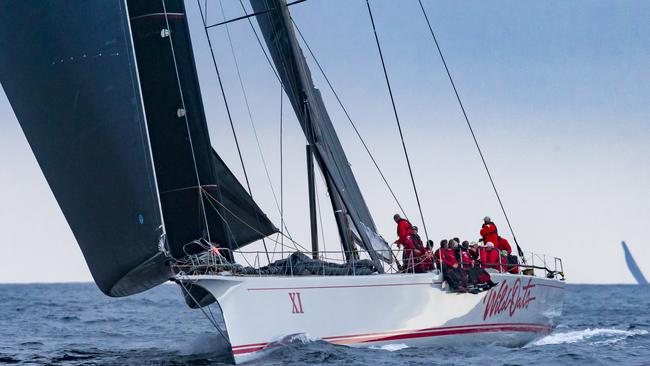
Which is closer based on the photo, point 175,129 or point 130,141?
point 130,141

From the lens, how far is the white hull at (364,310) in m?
13.7

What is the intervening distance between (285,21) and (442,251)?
4585 millimetres

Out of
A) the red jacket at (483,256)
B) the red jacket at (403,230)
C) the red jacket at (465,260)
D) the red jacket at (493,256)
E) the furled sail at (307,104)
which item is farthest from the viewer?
the red jacket at (493,256)

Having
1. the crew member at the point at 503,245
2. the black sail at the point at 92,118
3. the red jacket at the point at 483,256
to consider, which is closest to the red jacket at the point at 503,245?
the crew member at the point at 503,245

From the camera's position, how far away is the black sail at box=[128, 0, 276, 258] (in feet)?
48.3

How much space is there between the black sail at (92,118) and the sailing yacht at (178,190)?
2 centimetres

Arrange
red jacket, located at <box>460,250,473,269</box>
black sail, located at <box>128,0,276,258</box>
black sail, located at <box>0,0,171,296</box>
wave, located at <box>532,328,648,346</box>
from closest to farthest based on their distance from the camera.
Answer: black sail, located at <box>0,0,171,296</box> < black sail, located at <box>128,0,276,258</box> < red jacket, located at <box>460,250,473,269</box> < wave, located at <box>532,328,648,346</box>

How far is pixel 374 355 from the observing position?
14.6 metres

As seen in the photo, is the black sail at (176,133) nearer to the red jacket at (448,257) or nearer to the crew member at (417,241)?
the crew member at (417,241)

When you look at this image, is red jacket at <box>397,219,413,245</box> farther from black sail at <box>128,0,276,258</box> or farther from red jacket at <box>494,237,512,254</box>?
black sail at <box>128,0,276,258</box>

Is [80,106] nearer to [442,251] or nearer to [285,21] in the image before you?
[285,21]

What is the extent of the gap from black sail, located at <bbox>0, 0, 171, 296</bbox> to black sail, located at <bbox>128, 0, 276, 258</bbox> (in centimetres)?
131

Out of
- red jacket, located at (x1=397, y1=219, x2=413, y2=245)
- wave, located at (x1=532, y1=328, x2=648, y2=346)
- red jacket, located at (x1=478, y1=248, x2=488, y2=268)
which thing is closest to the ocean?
wave, located at (x1=532, y1=328, x2=648, y2=346)

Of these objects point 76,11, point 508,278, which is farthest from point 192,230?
point 508,278
